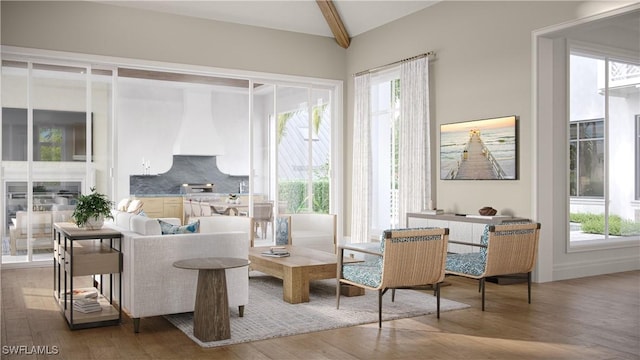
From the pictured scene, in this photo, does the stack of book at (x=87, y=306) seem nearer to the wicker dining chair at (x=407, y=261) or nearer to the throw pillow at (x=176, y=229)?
the throw pillow at (x=176, y=229)

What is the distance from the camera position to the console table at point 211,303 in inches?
156

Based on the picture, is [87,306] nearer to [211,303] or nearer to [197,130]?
[211,303]

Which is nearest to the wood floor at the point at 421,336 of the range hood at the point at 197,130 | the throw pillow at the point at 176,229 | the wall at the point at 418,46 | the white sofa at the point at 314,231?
the throw pillow at the point at 176,229

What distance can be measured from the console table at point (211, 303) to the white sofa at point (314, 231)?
10.8 feet

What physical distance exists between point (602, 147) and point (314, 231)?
394 cm

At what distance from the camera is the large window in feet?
22.5

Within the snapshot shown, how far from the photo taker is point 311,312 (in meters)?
4.80

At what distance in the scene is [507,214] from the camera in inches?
259

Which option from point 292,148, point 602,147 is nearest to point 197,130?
point 292,148

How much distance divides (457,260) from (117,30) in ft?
18.4

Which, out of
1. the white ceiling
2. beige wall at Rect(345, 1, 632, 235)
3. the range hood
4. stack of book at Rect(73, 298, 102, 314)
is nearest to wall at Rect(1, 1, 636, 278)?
beige wall at Rect(345, 1, 632, 235)

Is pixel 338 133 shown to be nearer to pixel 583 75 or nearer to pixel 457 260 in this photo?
pixel 583 75

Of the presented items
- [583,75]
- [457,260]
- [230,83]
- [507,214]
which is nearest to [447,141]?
[507,214]

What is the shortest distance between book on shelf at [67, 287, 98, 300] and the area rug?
0.78 m
